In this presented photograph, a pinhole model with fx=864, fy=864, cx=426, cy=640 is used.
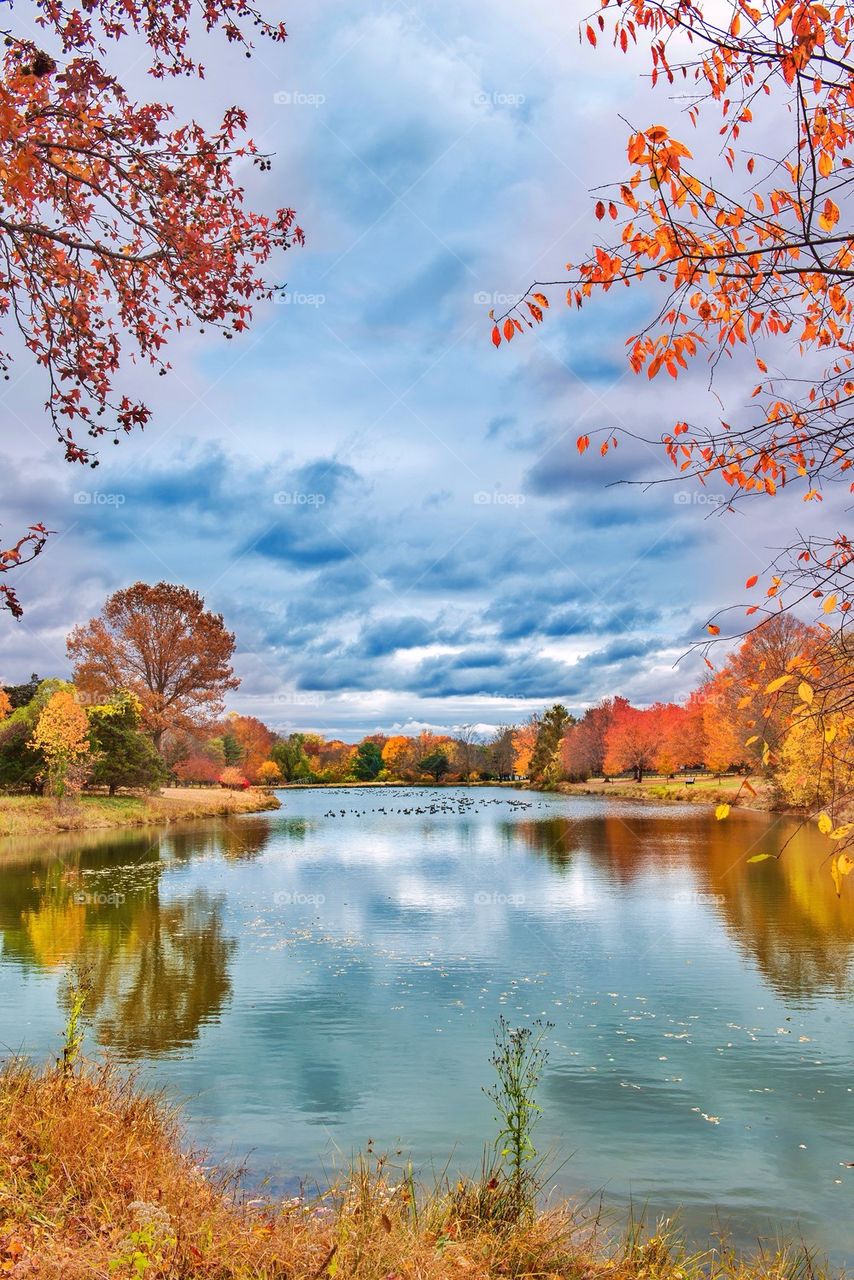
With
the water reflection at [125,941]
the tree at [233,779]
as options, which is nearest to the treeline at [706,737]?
the water reflection at [125,941]

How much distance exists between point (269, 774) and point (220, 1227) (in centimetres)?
10418

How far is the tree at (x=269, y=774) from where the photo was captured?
10359cm

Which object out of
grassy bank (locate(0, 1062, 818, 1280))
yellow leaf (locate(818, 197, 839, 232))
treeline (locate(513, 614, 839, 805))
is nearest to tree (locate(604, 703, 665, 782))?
treeline (locate(513, 614, 839, 805))

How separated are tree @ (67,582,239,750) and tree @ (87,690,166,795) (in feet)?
13.6

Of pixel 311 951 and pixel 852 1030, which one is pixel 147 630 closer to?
pixel 311 951

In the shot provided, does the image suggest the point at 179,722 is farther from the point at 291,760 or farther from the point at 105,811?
the point at 291,760

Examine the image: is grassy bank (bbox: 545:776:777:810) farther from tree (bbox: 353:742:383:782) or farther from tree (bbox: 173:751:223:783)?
tree (bbox: 173:751:223:783)

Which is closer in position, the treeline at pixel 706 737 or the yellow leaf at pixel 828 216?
the yellow leaf at pixel 828 216

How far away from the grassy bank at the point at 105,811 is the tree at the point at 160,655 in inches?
187

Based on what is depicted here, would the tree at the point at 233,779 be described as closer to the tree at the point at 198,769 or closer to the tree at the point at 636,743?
the tree at the point at 198,769

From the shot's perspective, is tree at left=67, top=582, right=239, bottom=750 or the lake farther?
tree at left=67, top=582, right=239, bottom=750

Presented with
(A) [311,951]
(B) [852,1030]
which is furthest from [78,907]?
(B) [852,1030]

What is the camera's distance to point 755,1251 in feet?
22.0

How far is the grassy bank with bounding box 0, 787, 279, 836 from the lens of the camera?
37.7 m
